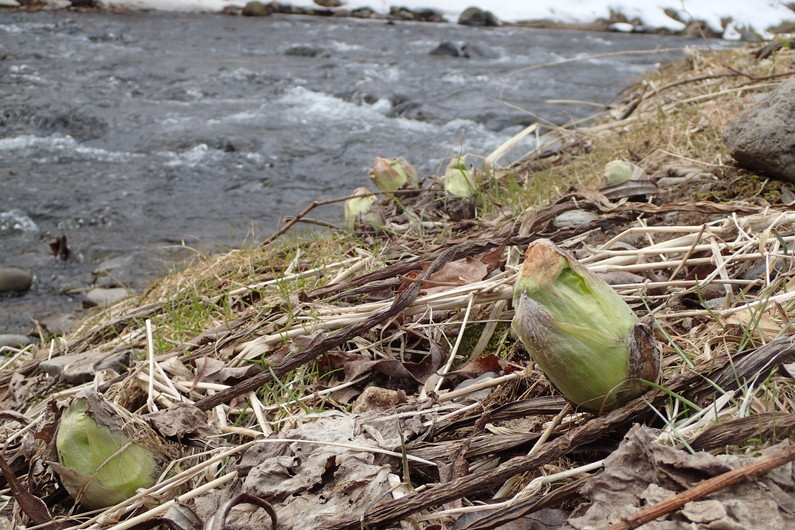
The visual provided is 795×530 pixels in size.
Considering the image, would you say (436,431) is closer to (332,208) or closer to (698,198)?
(698,198)

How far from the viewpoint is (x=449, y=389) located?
1685 millimetres

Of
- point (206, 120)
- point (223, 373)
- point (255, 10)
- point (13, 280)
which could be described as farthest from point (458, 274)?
point (255, 10)

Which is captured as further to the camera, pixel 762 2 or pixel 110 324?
pixel 762 2

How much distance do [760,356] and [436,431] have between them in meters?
0.61

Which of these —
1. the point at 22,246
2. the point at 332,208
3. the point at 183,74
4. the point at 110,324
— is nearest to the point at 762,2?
the point at 183,74

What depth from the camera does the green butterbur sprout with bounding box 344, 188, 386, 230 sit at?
292 cm

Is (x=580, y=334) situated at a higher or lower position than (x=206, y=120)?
higher

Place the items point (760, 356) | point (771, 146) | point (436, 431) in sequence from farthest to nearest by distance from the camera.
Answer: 1. point (771, 146)
2. point (436, 431)
3. point (760, 356)

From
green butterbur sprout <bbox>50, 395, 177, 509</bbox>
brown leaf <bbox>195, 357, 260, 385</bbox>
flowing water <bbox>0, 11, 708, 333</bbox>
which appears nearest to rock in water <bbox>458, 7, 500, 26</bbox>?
flowing water <bbox>0, 11, 708, 333</bbox>

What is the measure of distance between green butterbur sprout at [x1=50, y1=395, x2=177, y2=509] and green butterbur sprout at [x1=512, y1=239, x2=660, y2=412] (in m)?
0.84

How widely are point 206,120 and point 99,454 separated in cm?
756

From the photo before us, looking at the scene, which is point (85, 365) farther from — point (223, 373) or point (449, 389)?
point (449, 389)

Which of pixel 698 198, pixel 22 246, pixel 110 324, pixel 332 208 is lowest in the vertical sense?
pixel 22 246

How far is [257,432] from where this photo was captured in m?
1.52
